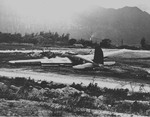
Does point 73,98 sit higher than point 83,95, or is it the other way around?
point 73,98

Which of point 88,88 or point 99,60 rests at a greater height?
point 99,60

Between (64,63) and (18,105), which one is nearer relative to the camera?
(18,105)

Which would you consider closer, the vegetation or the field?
the field

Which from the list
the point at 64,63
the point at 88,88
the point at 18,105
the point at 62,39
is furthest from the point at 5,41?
the point at 18,105

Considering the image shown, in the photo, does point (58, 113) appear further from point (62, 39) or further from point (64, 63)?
point (62, 39)

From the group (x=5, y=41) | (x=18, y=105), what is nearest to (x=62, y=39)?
(x=5, y=41)

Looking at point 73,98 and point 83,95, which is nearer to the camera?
point 73,98

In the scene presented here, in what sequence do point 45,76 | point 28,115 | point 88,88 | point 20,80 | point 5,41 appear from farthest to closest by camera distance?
point 5,41
point 45,76
point 20,80
point 88,88
point 28,115

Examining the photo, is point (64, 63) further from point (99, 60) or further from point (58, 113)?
point (58, 113)

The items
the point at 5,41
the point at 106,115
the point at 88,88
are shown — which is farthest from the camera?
the point at 5,41

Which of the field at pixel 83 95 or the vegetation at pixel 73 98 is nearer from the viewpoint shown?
the field at pixel 83 95
